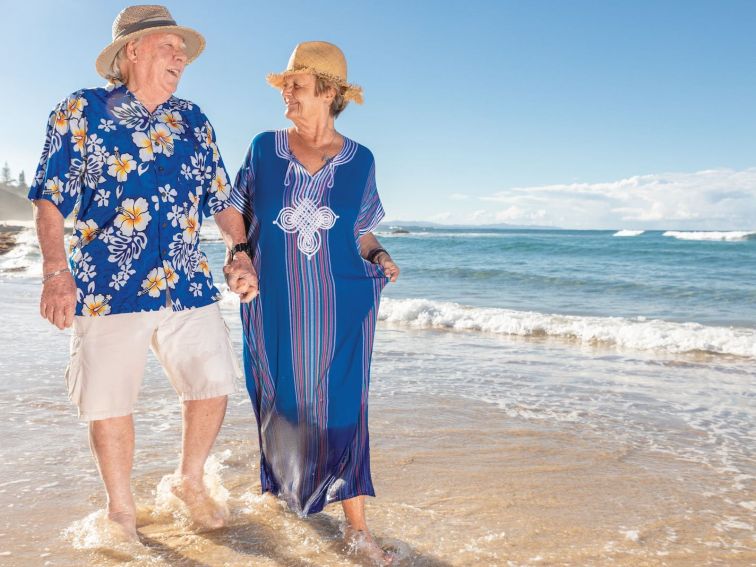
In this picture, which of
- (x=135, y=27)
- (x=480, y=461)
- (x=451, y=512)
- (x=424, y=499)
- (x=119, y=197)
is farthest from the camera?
(x=480, y=461)

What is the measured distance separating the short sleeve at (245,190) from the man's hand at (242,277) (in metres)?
0.22

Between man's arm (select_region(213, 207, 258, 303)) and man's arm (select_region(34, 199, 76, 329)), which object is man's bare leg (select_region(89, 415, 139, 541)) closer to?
man's arm (select_region(34, 199, 76, 329))

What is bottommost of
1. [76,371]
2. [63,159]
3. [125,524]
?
[125,524]

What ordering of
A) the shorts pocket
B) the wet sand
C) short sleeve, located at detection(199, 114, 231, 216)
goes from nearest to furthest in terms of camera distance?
the shorts pocket → the wet sand → short sleeve, located at detection(199, 114, 231, 216)

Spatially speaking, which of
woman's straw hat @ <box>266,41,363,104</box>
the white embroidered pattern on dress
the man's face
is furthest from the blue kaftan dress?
the man's face

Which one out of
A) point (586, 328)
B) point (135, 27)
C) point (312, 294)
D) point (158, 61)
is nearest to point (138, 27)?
point (135, 27)

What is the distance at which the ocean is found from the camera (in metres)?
2.57

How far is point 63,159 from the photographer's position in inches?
90.0

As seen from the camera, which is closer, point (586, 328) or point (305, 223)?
point (305, 223)

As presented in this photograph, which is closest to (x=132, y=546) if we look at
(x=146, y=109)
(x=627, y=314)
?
(x=146, y=109)

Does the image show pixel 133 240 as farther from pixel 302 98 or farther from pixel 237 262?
pixel 302 98

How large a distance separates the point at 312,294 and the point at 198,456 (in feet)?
2.59

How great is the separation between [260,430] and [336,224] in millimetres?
855

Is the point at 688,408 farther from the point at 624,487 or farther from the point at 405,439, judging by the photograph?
the point at 405,439
